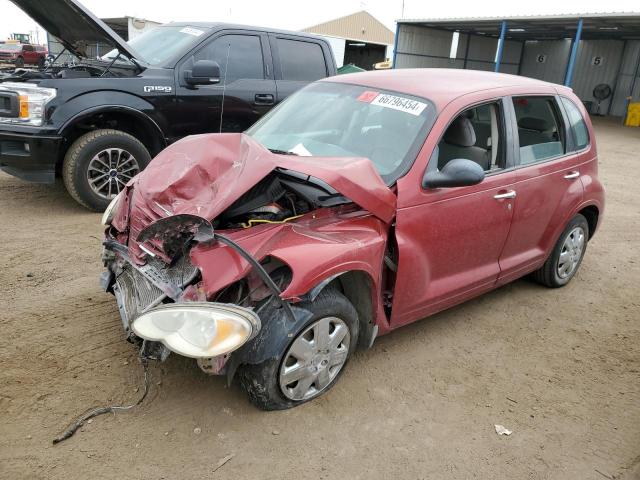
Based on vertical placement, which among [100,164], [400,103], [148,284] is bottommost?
[100,164]

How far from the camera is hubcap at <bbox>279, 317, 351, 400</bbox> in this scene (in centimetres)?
282

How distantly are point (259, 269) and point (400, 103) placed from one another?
1697mm

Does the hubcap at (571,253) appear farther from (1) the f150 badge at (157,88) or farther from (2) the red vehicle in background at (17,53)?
(2) the red vehicle in background at (17,53)

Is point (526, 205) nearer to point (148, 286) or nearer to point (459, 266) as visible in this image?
point (459, 266)

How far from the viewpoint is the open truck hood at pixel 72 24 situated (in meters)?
5.30

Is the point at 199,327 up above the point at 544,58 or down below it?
below

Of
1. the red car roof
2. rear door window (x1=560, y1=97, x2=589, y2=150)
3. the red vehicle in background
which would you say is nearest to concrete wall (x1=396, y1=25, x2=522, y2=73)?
the red vehicle in background

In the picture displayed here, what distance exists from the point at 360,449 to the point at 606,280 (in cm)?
363

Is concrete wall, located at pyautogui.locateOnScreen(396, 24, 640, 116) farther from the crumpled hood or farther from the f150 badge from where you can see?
the crumpled hood

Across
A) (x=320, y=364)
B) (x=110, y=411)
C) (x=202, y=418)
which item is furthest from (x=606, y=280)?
(x=110, y=411)

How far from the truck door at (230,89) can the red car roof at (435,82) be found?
2.53 m

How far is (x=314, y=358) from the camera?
293 cm

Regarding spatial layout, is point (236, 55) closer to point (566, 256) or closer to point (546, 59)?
point (566, 256)

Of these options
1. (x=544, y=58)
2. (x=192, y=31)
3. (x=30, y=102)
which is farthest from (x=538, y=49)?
(x=30, y=102)
